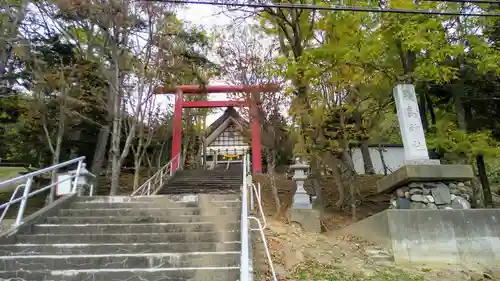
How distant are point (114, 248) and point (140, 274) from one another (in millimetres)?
1030

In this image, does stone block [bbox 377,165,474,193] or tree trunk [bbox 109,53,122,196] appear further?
tree trunk [bbox 109,53,122,196]

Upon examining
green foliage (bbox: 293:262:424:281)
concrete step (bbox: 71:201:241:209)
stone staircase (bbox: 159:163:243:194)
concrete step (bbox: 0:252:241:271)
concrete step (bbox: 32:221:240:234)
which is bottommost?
green foliage (bbox: 293:262:424:281)

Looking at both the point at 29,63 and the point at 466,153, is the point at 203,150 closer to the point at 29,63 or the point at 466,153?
the point at 29,63

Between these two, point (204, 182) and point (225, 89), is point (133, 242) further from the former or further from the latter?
point (225, 89)

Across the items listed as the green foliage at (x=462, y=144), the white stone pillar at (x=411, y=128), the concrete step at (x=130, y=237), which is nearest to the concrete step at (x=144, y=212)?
the concrete step at (x=130, y=237)

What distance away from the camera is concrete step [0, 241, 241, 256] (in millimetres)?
5164

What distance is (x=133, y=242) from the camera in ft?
18.1

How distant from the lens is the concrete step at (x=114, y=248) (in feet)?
16.9

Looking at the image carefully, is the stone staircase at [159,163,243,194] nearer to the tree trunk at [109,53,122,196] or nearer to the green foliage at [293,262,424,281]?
the tree trunk at [109,53,122,196]

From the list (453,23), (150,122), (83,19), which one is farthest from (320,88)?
(83,19)

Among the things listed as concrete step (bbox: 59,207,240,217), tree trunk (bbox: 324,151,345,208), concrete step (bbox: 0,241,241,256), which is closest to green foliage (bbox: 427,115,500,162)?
tree trunk (bbox: 324,151,345,208)

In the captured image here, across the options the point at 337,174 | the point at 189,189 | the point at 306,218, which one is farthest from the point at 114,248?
the point at 337,174

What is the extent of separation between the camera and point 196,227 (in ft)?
19.3

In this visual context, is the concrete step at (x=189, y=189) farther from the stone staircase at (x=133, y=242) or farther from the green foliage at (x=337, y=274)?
the green foliage at (x=337, y=274)
